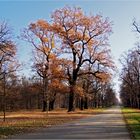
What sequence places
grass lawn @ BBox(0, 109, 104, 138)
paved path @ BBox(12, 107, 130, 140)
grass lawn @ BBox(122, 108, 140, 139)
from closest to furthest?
paved path @ BBox(12, 107, 130, 140) → grass lawn @ BBox(122, 108, 140, 139) → grass lawn @ BBox(0, 109, 104, 138)

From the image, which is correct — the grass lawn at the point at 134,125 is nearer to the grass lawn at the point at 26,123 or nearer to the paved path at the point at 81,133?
the paved path at the point at 81,133

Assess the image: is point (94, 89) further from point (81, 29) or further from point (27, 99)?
point (81, 29)

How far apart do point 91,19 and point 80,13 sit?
2.01 meters

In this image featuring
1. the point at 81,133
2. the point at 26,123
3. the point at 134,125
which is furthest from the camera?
the point at 26,123

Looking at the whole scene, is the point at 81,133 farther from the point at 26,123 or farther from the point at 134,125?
the point at 26,123

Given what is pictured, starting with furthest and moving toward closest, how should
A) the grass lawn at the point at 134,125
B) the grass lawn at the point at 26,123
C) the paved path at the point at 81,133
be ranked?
the grass lawn at the point at 26,123 < the grass lawn at the point at 134,125 < the paved path at the point at 81,133

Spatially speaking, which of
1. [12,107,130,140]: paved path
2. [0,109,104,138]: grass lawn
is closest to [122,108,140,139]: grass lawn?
[12,107,130,140]: paved path

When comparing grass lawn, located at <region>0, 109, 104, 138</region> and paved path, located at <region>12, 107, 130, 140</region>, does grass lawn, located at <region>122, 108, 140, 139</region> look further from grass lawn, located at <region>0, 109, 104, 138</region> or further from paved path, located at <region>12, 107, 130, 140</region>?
grass lawn, located at <region>0, 109, 104, 138</region>

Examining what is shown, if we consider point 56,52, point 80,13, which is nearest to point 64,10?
point 80,13

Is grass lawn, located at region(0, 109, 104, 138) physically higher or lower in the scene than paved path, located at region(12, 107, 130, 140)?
higher

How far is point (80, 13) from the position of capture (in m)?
61.2

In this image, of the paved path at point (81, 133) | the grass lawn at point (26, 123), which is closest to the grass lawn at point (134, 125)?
the paved path at point (81, 133)

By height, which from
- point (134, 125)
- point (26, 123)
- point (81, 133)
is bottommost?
point (81, 133)

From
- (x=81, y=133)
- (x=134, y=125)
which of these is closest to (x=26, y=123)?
(x=134, y=125)
